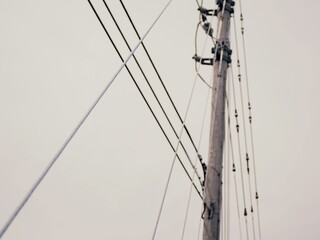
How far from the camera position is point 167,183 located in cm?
509

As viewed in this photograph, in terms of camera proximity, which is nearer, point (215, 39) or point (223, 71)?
point (223, 71)

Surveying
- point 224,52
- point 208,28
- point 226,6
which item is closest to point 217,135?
point 224,52

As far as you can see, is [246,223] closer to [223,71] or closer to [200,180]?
[200,180]

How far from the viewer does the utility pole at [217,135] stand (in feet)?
19.7

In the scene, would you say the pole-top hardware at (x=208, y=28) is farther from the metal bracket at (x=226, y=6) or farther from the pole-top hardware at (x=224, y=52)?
the pole-top hardware at (x=224, y=52)

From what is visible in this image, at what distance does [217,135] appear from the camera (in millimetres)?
6523

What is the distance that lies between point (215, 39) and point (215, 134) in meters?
2.73

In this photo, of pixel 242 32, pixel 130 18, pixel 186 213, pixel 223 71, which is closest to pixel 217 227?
pixel 186 213

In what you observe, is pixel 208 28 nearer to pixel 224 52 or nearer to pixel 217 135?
pixel 224 52

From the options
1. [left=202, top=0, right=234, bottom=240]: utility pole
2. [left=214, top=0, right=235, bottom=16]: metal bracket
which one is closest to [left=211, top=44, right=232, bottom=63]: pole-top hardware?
[left=202, top=0, right=234, bottom=240]: utility pole

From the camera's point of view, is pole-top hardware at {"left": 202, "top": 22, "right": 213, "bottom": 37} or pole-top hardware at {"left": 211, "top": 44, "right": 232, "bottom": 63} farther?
pole-top hardware at {"left": 202, "top": 22, "right": 213, "bottom": 37}

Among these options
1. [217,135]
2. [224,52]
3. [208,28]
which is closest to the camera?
[217,135]

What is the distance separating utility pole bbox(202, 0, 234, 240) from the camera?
237 inches

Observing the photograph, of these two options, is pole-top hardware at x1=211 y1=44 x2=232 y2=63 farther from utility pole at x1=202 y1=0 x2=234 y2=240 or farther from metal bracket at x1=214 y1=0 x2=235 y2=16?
metal bracket at x1=214 y1=0 x2=235 y2=16
